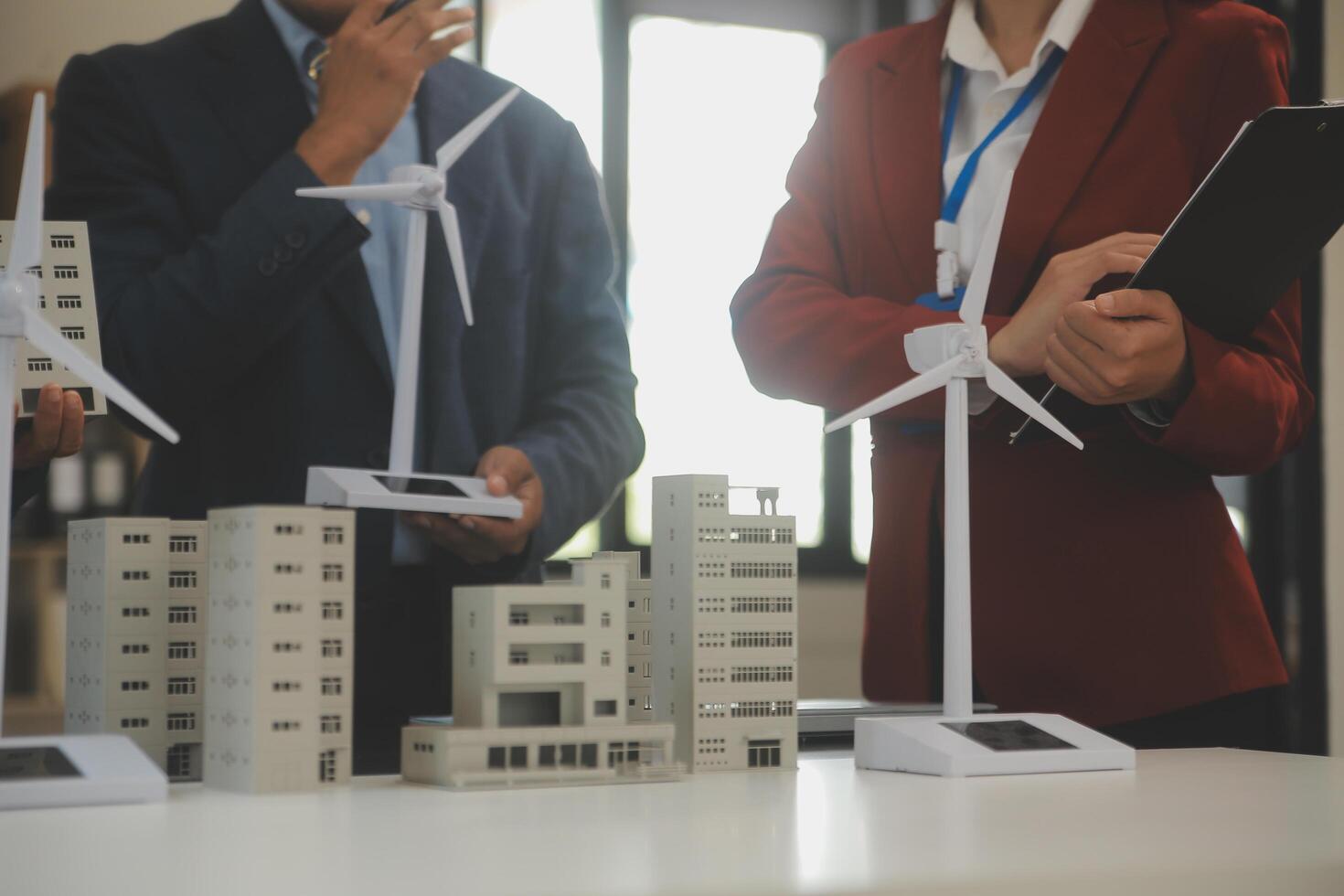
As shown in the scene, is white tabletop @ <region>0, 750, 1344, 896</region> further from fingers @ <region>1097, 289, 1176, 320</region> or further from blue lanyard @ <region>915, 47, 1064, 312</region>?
blue lanyard @ <region>915, 47, 1064, 312</region>

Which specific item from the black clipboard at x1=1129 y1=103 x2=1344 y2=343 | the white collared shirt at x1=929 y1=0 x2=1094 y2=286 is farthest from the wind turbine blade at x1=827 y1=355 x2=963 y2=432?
the white collared shirt at x1=929 y1=0 x2=1094 y2=286

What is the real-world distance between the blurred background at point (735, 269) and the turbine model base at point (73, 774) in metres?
1.85

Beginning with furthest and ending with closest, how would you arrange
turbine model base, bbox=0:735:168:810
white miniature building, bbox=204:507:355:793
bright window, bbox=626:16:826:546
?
bright window, bbox=626:16:826:546
white miniature building, bbox=204:507:355:793
turbine model base, bbox=0:735:168:810

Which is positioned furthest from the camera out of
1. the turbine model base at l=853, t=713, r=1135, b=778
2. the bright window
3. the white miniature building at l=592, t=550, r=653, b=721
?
the bright window

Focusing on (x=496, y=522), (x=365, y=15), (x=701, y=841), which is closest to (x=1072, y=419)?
(x=496, y=522)

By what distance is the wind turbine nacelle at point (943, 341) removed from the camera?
86.7 inches

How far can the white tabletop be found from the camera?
1.20 m

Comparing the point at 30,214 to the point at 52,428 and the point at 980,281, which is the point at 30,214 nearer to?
the point at 52,428

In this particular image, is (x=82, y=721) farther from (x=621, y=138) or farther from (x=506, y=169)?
(x=621, y=138)

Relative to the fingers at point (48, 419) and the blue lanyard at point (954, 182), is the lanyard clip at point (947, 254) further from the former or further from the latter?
the fingers at point (48, 419)

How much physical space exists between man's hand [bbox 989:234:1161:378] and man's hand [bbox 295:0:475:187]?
4.65 feet

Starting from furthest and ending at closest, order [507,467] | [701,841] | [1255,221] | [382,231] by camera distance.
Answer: [382,231] → [507,467] → [1255,221] → [701,841]

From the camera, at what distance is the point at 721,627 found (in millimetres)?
2066

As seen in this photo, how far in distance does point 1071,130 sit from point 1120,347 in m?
0.63
